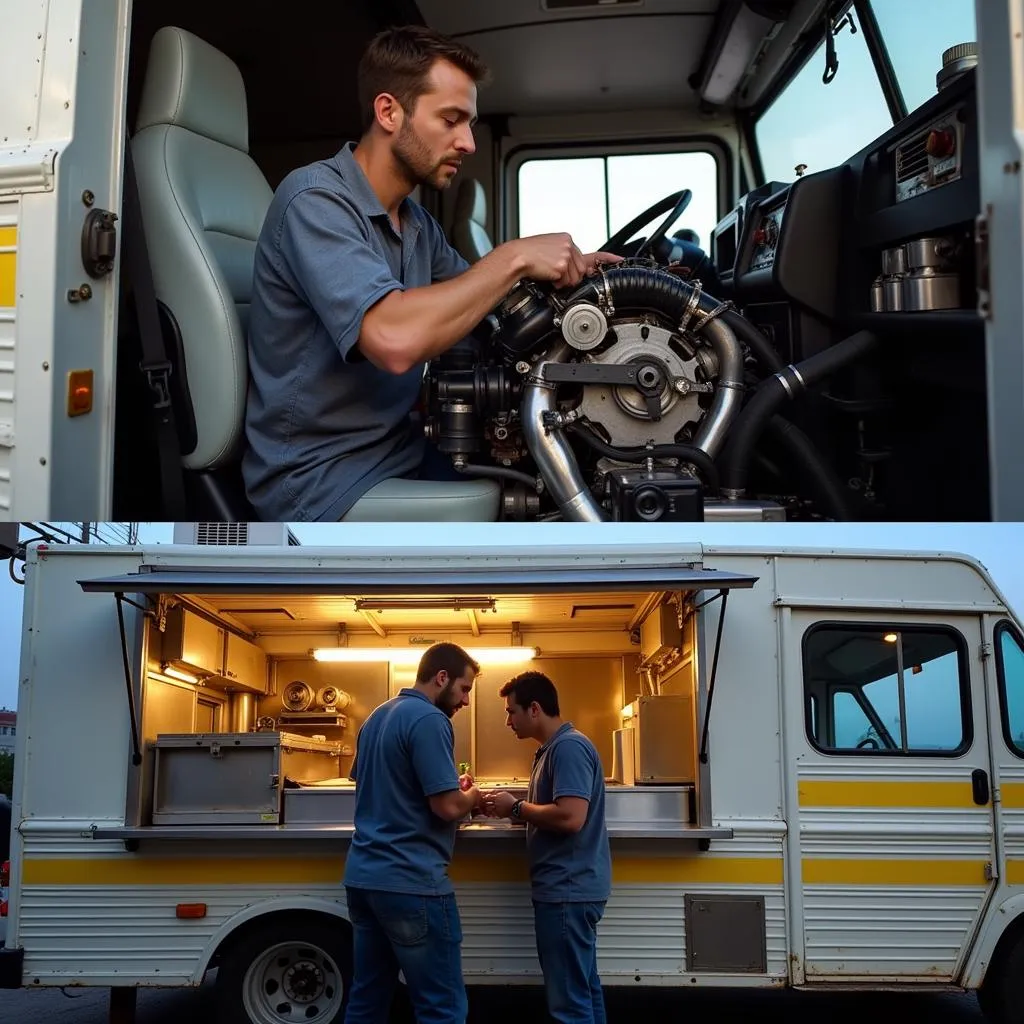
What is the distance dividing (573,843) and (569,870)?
0.09 meters

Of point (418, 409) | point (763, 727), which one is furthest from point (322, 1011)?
point (418, 409)

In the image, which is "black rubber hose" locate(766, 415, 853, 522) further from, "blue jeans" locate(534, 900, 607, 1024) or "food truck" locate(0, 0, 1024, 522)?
"blue jeans" locate(534, 900, 607, 1024)

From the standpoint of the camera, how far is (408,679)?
6582mm

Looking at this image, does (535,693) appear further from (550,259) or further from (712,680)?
(550,259)

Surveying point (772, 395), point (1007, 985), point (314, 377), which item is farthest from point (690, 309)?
point (1007, 985)

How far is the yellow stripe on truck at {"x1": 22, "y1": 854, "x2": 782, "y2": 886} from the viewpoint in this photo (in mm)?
4055

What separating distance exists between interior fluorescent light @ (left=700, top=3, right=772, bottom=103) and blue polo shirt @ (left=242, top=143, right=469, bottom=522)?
203 centimetres

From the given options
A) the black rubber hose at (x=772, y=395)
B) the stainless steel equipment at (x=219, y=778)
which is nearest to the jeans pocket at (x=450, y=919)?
the stainless steel equipment at (x=219, y=778)

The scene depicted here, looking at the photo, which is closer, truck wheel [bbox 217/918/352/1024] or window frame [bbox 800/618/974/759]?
truck wheel [bbox 217/918/352/1024]

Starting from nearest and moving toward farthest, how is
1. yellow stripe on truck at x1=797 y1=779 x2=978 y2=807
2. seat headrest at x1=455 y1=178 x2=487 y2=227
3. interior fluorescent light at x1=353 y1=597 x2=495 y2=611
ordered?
yellow stripe on truck at x1=797 y1=779 x2=978 y2=807, seat headrest at x1=455 y1=178 x2=487 y2=227, interior fluorescent light at x1=353 y1=597 x2=495 y2=611

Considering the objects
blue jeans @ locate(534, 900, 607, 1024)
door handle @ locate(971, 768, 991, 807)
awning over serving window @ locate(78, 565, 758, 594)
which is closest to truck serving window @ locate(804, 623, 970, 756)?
door handle @ locate(971, 768, 991, 807)

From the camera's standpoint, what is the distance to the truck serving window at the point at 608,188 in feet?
16.3

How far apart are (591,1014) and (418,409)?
207cm

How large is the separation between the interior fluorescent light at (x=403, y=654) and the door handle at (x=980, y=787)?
2168mm
